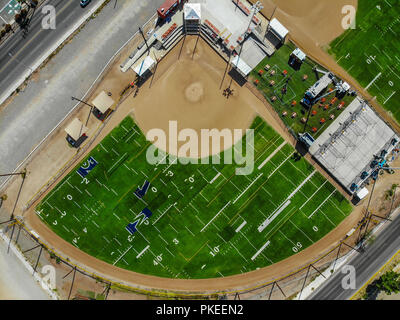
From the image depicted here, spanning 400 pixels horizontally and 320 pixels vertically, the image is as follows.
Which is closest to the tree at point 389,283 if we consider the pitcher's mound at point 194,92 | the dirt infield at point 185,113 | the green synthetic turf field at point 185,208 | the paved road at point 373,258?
the paved road at point 373,258

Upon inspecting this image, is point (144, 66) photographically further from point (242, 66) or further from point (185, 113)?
point (242, 66)

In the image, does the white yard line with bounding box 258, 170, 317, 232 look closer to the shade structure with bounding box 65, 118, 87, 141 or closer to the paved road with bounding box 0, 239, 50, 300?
the shade structure with bounding box 65, 118, 87, 141

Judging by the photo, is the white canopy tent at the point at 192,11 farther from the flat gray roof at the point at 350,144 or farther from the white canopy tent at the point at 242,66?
the flat gray roof at the point at 350,144

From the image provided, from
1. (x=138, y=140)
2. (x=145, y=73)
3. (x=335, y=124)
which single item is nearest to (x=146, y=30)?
(x=145, y=73)

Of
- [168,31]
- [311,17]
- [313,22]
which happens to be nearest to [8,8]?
[168,31]

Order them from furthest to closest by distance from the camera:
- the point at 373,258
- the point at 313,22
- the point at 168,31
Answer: the point at 373,258, the point at 313,22, the point at 168,31

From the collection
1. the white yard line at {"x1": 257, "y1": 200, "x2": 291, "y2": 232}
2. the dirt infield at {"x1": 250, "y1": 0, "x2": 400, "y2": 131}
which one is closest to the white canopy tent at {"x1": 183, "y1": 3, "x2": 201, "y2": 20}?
the dirt infield at {"x1": 250, "y1": 0, "x2": 400, "y2": 131}

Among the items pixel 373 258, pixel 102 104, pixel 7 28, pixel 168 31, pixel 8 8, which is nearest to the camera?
pixel 102 104
